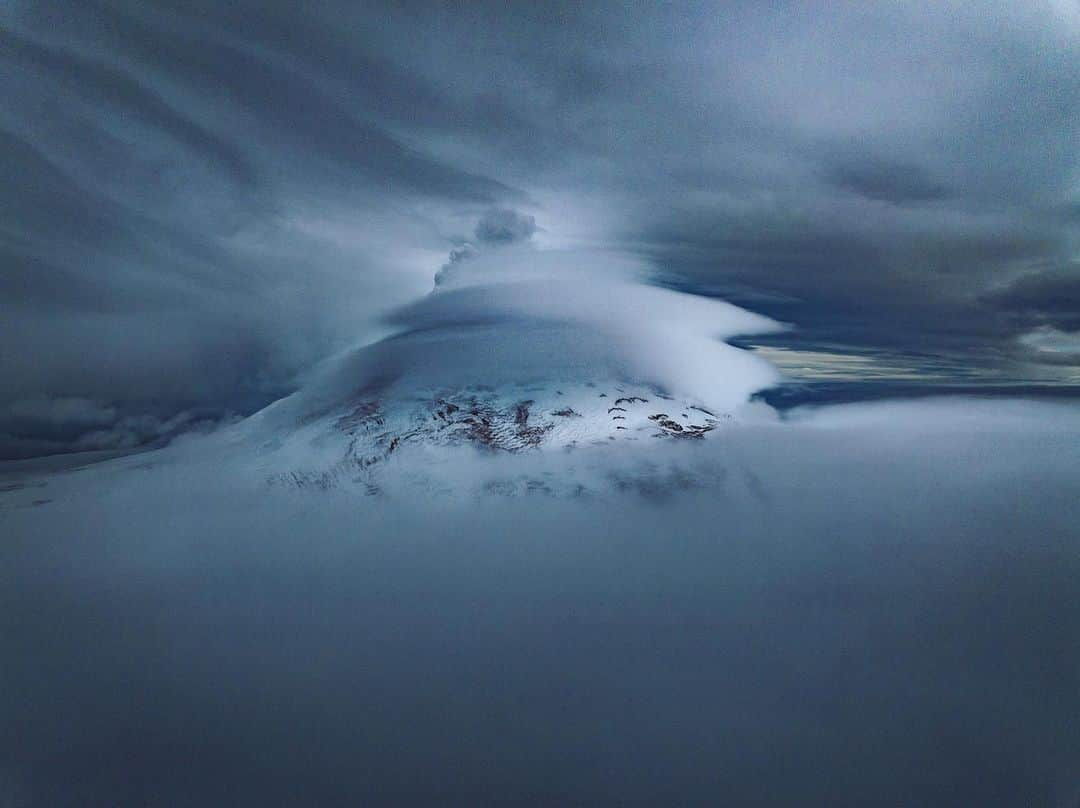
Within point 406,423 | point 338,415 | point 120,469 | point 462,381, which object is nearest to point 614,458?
point 462,381

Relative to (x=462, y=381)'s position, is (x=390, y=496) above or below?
below

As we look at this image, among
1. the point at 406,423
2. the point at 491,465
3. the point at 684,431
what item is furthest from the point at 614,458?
the point at 406,423

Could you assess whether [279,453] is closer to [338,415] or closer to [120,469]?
[338,415]

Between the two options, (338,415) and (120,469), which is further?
(338,415)

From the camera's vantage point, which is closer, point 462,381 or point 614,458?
point 614,458

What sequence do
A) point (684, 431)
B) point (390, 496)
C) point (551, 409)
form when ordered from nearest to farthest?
1. point (390, 496)
2. point (684, 431)
3. point (551, 409)

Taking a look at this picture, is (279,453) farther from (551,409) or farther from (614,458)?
(614,458)

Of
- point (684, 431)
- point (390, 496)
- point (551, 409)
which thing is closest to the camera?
point (390, 496)

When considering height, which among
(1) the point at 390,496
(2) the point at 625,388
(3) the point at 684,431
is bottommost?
(1) the point at 390,496

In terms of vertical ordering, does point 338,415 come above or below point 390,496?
above
